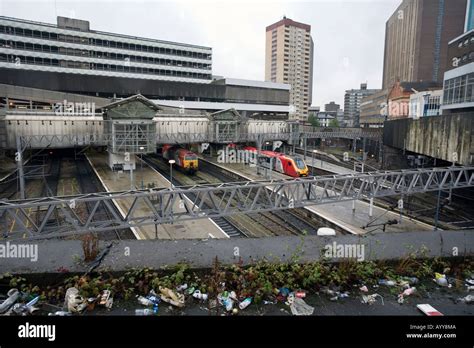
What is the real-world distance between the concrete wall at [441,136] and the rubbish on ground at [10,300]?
28473 millimetres

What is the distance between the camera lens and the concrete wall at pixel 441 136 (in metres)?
23.8

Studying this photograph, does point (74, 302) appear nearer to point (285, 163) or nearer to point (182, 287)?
point (182, 287)

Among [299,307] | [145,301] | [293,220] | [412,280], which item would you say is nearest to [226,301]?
[299,307]

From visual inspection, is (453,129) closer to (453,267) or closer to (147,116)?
(453,267)

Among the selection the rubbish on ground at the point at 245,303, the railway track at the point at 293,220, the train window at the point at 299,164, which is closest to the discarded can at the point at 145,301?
the rubbish on ground at the point at 245,303

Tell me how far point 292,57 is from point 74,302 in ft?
513

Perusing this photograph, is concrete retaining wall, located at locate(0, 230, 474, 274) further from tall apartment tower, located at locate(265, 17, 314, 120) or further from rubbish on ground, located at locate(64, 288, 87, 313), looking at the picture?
tall apartment tower, located at locate(265, 17, 314, 120)

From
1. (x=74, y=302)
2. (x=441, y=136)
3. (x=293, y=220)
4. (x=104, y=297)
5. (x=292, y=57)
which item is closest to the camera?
(x=74, y=302)

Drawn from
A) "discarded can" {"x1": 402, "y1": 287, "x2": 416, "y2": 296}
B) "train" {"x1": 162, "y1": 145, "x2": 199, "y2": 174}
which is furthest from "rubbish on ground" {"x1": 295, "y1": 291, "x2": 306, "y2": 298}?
"train" {"x1": 162, "y1": 145, "x2": 199, "y2": 174}

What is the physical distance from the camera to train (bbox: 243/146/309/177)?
119ft

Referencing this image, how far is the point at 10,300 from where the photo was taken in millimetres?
4332

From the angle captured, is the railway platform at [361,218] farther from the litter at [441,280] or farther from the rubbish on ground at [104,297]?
the rubbish on ground at [104,297]
